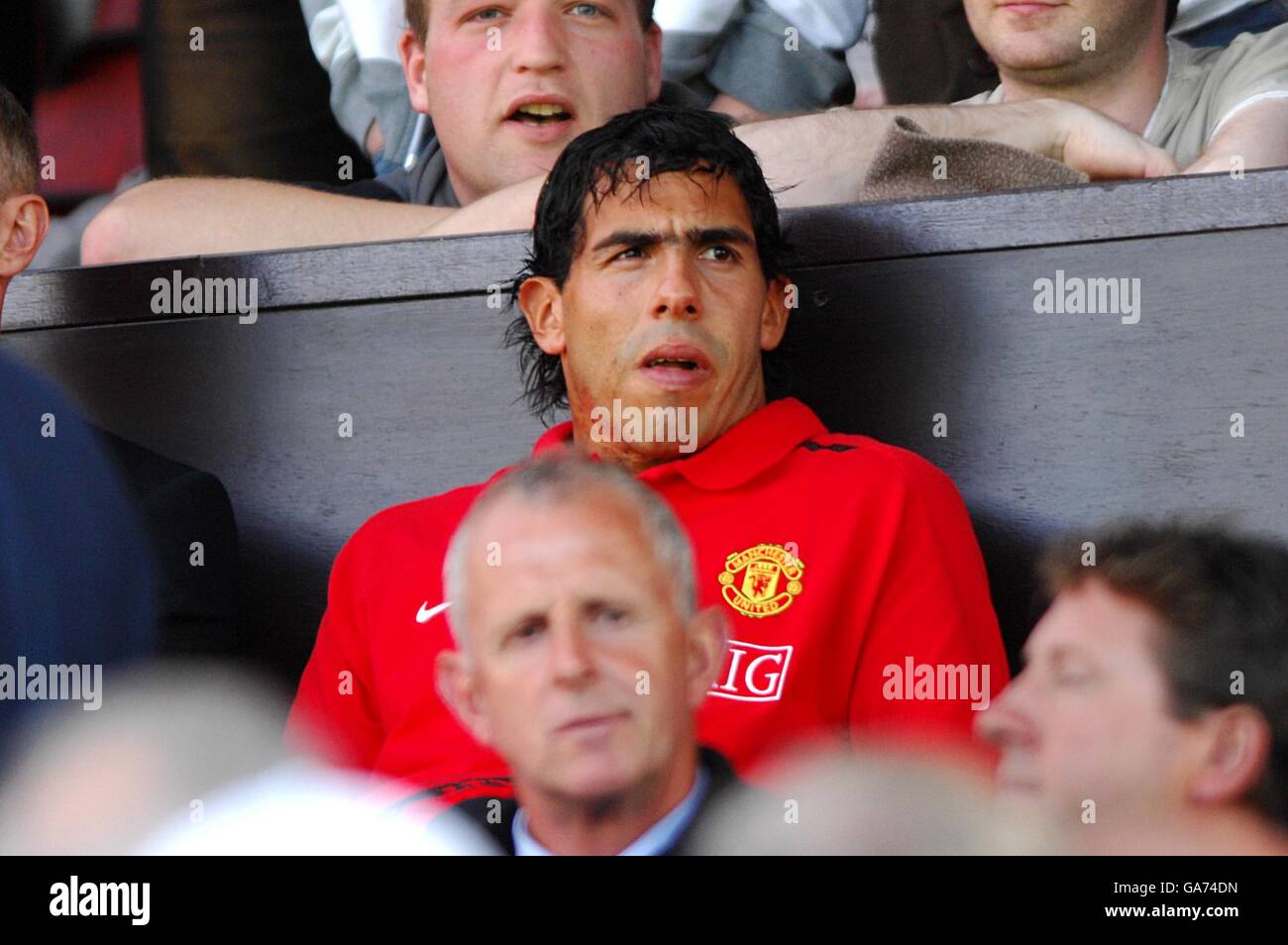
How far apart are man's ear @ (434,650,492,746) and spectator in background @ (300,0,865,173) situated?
4.22 ft

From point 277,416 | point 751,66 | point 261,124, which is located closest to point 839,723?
point 277,416

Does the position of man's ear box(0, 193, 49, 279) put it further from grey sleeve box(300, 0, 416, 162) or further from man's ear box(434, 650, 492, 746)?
grey sleeve box(300, 0, 416, 162)

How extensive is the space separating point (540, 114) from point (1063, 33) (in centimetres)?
63

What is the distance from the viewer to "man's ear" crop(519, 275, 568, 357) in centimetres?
187

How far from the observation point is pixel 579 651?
144cm

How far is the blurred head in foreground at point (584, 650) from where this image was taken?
4.69 ft

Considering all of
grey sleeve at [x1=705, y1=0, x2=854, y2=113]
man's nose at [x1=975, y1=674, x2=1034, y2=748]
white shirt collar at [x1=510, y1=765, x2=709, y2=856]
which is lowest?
white shirt collar at [x1=510, y1=765, x2=709, y2=856]

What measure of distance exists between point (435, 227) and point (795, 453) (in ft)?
2.25

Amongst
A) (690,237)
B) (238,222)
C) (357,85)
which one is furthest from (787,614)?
(357,85)

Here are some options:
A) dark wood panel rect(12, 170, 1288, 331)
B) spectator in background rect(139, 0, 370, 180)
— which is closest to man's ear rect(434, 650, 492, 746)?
dark wood panel rect(12, 170, 1288, 331)

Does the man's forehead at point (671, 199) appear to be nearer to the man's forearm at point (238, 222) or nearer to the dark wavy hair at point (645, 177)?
the dark wavy hair at point (645, 177)

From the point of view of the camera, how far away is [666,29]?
272 centimetres

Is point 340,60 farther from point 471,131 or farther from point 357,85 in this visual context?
point 471,131
